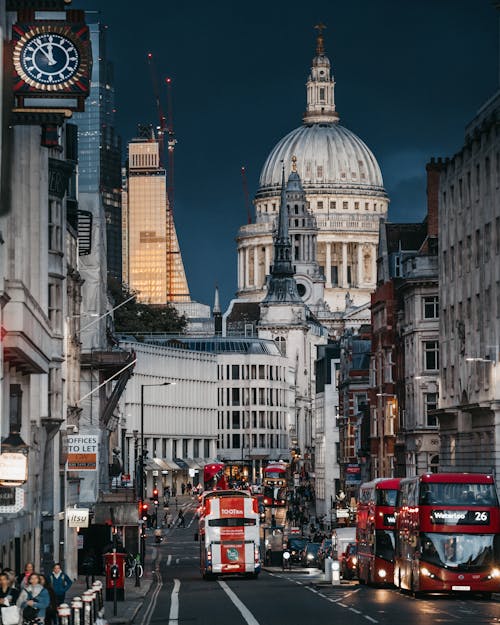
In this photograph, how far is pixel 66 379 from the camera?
88312mm

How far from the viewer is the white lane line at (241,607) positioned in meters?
55.7

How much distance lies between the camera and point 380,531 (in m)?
78.5

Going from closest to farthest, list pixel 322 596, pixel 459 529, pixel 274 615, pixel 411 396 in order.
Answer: pixel 274 615
pixel 459 529
pixel 322 596
pixel 411 396

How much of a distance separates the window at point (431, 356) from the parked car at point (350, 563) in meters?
35.7

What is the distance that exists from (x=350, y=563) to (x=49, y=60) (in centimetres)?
5980

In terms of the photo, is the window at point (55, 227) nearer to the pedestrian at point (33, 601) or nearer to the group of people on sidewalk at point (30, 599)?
the group of people on sidewalk at point (30, 599)

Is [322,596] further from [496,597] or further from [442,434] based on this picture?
[442,434]

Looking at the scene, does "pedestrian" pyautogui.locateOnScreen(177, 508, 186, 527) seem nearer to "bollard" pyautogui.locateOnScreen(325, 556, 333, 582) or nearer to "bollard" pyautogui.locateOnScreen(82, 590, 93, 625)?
"bollard" pyautogui.locateOnScreen(325, 556, 333, 582)

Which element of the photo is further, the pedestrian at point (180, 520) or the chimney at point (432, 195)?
the pedestrian at point (180, 520)

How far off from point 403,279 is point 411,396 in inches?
357

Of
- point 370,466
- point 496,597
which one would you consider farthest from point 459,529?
point 370,466

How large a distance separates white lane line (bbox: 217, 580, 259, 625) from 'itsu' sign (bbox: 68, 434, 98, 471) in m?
6.68

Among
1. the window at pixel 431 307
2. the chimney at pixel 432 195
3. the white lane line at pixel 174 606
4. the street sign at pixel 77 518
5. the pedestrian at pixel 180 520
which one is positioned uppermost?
the chimney at pixel 432 195

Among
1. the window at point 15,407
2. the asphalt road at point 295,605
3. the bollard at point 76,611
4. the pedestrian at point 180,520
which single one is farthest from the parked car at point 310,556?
the bollard at point 76,611
